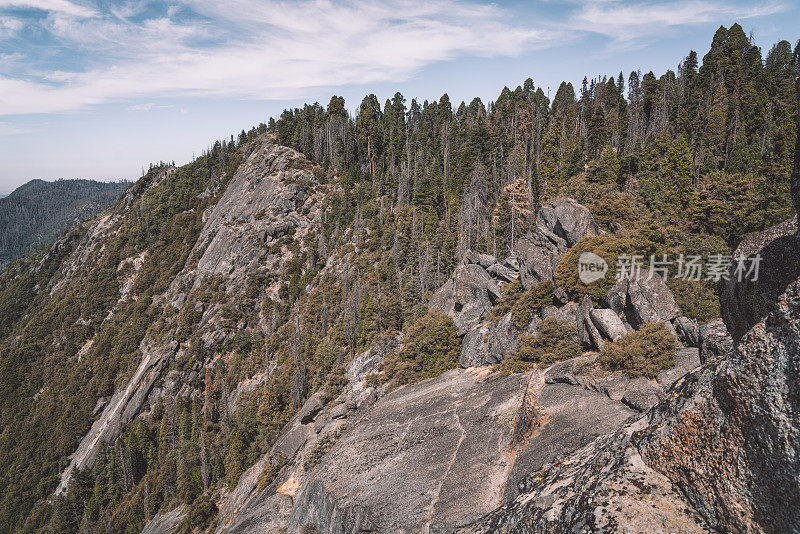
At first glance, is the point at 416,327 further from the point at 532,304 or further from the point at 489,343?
the point at 532,304

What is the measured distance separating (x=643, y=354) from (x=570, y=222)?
20290mm

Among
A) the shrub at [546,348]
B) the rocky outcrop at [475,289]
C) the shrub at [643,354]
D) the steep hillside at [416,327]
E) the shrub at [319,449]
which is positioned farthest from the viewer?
the rocky outcrop at [475,289]

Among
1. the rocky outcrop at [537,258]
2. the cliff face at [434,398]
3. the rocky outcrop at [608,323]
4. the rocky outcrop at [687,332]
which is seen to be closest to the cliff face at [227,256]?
the cliff face at [434,398]

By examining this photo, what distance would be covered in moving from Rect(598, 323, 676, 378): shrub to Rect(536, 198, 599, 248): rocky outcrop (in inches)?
703

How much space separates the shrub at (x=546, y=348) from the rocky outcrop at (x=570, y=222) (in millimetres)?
12322

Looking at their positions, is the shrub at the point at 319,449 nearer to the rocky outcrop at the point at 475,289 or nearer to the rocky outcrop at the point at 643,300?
the rocky outcrop at the point at 475,289

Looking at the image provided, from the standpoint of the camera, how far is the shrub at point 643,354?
15852 millimetres

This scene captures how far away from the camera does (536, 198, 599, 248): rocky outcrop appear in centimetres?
3444

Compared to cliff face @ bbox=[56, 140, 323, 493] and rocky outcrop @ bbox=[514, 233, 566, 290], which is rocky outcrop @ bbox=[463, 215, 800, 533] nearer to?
rocky outcrop @ bbox=[514, 233, 566, 290]

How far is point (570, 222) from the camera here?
3497cm

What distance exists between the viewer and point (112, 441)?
2805 inches

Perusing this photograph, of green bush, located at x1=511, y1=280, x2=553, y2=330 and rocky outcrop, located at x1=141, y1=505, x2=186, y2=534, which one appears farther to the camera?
rocky outcrop, located at x1=141, y1=505, x2=186, y2=534

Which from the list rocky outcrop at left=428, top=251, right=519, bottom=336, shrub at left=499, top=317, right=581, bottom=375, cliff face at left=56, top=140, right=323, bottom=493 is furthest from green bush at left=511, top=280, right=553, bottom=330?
cliff face at left=56, top=140, right=323, bottom=493

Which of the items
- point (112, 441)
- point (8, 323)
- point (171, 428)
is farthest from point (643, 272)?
point (8, 323)
